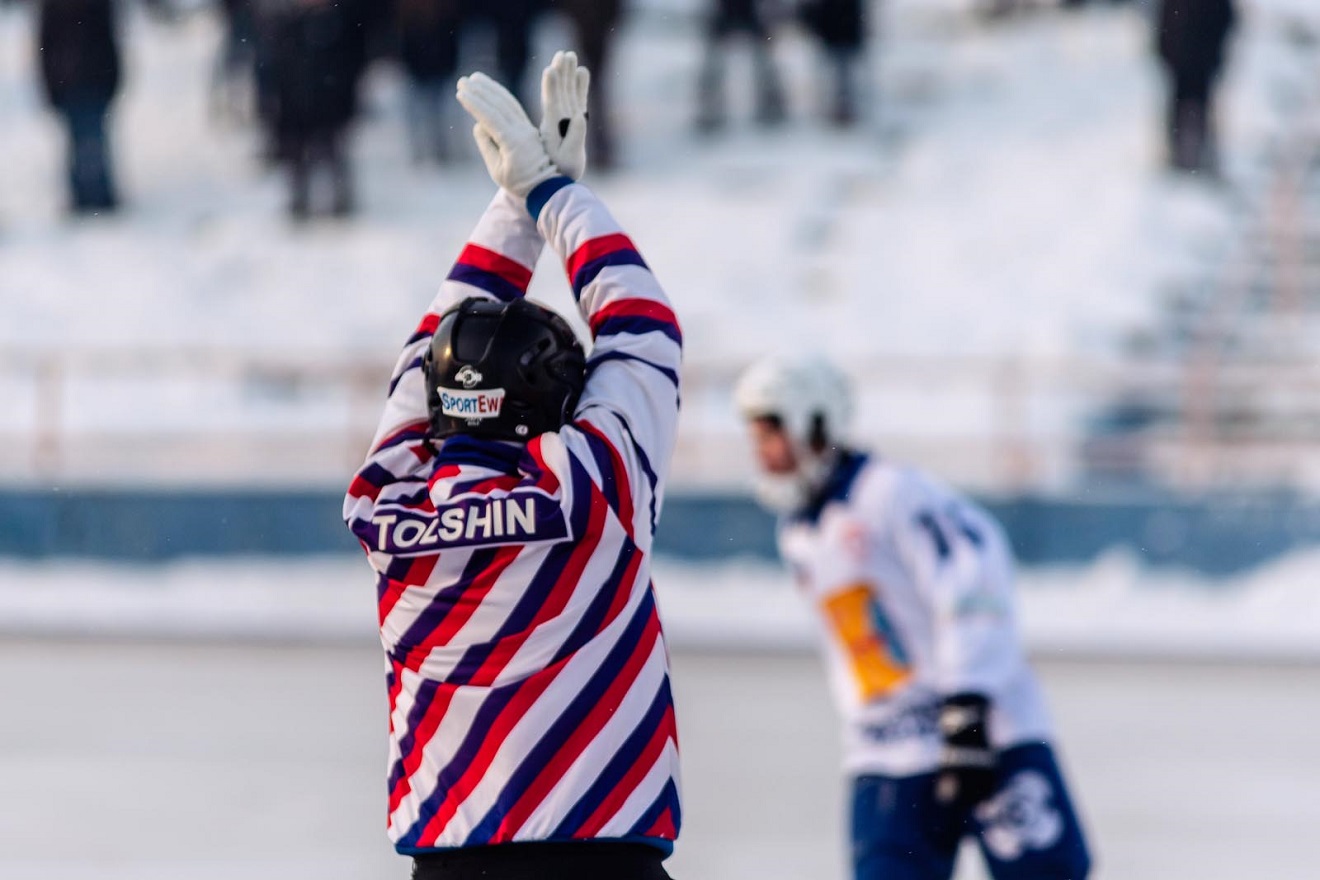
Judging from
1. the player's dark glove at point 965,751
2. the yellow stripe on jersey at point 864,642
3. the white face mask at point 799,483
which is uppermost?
the white face mask at point 799,483

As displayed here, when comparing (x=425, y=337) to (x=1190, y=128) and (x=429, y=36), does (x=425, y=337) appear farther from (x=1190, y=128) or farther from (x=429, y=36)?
(x=1190, y=128)

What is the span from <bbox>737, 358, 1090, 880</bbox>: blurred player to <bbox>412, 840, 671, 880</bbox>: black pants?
162cm

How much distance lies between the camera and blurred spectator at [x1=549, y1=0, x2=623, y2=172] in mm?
16812

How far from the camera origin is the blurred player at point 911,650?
14.0 ft

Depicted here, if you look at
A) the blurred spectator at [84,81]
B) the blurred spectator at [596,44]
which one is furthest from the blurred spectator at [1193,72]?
the blurred spectator at [84,81]

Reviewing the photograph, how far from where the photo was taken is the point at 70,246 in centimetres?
1822

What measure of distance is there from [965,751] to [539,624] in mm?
1732

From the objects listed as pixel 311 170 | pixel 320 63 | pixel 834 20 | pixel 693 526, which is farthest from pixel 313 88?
pixel 693 526

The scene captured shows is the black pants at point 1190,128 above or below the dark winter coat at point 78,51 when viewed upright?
below

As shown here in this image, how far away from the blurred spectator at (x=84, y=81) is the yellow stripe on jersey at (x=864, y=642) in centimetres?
1369

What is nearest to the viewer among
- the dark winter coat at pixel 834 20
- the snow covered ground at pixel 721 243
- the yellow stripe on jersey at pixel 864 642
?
the yellow stripe on jersey at pixel 864 642

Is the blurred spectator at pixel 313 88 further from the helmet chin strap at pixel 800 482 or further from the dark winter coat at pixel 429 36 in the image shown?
the helmet chin strap at pixel 800 482

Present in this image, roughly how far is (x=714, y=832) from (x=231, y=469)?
8796 millimetres

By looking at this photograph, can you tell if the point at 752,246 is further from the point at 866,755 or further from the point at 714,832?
the point at 866,755
